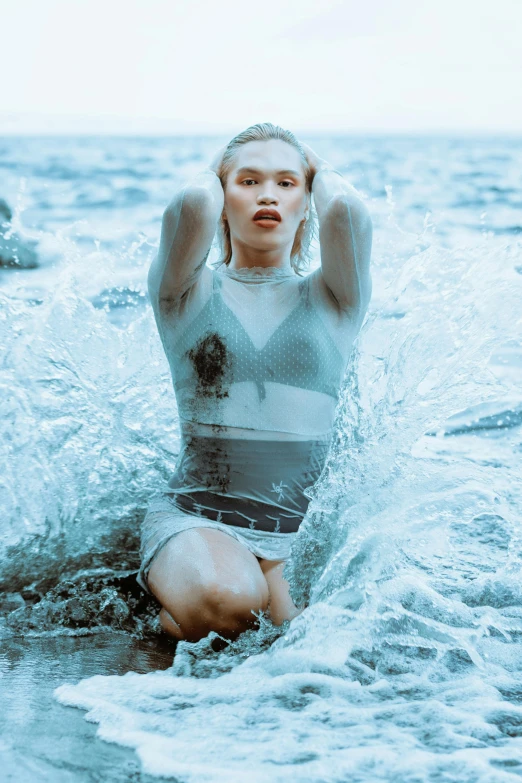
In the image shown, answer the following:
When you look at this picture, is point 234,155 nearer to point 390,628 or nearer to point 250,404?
point 250,404

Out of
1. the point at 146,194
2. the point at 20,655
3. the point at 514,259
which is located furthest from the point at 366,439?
the point at 146,194

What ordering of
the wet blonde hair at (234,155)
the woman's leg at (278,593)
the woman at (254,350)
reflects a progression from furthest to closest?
the wet blonde hair at (234,155), the woman at (254,350), the woman's leg at (278,593)

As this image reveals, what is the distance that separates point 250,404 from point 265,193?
659 mm

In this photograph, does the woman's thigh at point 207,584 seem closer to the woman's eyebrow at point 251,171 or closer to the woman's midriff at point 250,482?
the woman's midriff at point 250,482

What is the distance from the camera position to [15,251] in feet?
30.3

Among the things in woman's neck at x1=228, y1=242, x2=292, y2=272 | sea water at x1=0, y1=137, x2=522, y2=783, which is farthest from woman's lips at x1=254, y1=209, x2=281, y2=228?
sea water at x1=0, y1=137, x2=522, y2=783

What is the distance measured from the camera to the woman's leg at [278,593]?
9.23 ft

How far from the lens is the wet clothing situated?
299 centimetres

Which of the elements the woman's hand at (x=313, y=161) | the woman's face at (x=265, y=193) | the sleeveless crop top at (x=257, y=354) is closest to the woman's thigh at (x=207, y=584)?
the sleeveless crop top at (x=257, y=354)

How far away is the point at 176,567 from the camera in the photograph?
8.96ft

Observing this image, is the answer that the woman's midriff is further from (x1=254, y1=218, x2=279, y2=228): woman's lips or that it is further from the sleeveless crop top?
(x1=254, y1=218, x2=279, y2=228): woman's lips

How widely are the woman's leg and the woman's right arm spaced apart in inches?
33.0

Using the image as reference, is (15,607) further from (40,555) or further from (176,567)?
(176,567)

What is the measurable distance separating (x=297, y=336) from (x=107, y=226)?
8.02 metres
